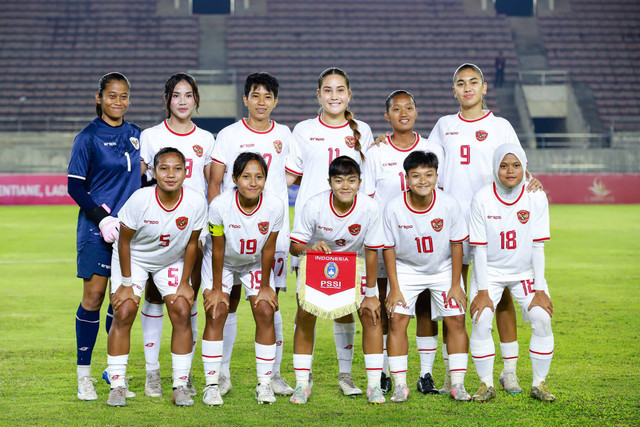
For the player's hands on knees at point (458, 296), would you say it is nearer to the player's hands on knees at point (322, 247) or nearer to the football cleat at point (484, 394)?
the football cleat at point (484, 394)

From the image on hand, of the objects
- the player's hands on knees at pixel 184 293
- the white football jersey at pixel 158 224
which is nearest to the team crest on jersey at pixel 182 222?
the white football jersey at pixel 158 224

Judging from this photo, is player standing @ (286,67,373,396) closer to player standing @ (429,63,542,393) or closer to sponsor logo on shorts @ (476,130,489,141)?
player standing @ (429,63,542,393)

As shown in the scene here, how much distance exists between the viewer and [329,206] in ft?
14.8

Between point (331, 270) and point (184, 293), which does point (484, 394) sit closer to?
point (331, 270)

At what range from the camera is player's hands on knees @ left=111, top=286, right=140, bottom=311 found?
4.42 m

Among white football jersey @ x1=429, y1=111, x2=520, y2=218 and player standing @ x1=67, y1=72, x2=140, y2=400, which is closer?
player standing @ x1=67, y1=72, x2=140, y2=400

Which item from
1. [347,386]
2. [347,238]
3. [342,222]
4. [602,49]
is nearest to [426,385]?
[347,386]

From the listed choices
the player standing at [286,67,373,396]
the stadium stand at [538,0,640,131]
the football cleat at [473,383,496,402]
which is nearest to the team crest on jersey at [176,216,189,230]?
the player standing at [286,67,373,396]

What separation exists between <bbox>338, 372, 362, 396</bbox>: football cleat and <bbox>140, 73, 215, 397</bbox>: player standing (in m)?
0.93

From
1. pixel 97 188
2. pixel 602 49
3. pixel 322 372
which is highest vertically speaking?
pixel 602 49

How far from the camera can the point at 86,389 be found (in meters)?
4.53

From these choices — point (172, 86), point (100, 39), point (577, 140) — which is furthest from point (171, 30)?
point (172, 86)

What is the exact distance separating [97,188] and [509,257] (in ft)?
8.41

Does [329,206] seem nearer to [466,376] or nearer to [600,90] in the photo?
[466,376]
